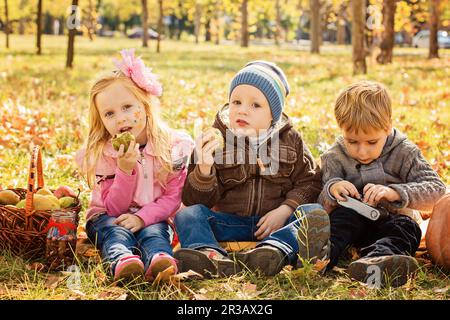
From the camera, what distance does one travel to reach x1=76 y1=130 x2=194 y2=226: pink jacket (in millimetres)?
4055

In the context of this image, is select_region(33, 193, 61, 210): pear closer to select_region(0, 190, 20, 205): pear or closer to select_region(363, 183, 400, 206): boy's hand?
select_region(0, 190, 20, 205): pear

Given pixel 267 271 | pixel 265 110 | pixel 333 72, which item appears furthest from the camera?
pixel 333 72

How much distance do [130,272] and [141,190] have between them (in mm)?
849

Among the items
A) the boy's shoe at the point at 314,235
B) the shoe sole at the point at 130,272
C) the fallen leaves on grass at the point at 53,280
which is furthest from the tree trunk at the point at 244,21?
the shoe sole at the point at 130,272

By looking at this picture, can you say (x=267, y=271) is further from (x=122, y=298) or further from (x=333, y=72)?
(x=333, y=72)

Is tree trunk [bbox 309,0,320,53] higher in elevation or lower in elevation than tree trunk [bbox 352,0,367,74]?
higher

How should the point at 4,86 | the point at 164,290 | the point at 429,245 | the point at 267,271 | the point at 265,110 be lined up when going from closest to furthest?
the point at 164,290
the point at 267,271
the point at 429,245
the point at 265,110
the point at 4,86

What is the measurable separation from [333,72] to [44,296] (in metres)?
13.1

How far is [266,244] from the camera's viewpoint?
145 inches

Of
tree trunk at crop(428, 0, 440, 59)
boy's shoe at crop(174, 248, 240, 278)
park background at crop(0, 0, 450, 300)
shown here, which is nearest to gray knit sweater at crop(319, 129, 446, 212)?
park background at crop(0, 0, 450, 300)

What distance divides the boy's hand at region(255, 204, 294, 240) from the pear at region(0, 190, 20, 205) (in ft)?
4.58

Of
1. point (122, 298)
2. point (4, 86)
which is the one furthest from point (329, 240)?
point (4, 86)
